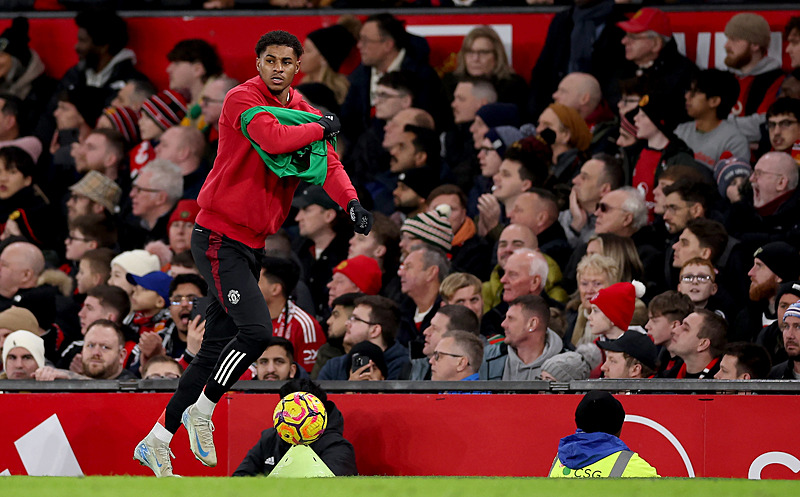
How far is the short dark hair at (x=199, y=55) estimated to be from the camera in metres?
11.4

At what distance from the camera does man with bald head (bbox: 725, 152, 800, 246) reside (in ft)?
27.9

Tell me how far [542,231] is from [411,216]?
1166 mm

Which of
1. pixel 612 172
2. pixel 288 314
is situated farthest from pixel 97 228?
pixel 612 172

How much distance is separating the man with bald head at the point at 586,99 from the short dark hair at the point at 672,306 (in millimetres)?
2521

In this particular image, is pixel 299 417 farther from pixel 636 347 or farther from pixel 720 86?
pixel 720 86

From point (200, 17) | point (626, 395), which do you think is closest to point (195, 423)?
point (626, 395)

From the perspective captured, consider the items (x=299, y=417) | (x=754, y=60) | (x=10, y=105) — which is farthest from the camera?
(x=10, y=105)

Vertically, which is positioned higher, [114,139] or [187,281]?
[114,139]

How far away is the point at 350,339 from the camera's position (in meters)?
8.04

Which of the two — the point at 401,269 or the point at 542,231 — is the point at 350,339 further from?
the point at 542,231

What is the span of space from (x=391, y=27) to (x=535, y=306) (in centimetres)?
397

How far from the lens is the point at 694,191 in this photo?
28.2 feet

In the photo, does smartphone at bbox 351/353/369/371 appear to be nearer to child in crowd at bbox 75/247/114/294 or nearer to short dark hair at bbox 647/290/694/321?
short dark hair at bbox 647/290/694/321

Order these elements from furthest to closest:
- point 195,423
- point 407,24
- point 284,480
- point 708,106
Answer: point 407,24 → point 708,106 → point 195,423 → point 284,480
